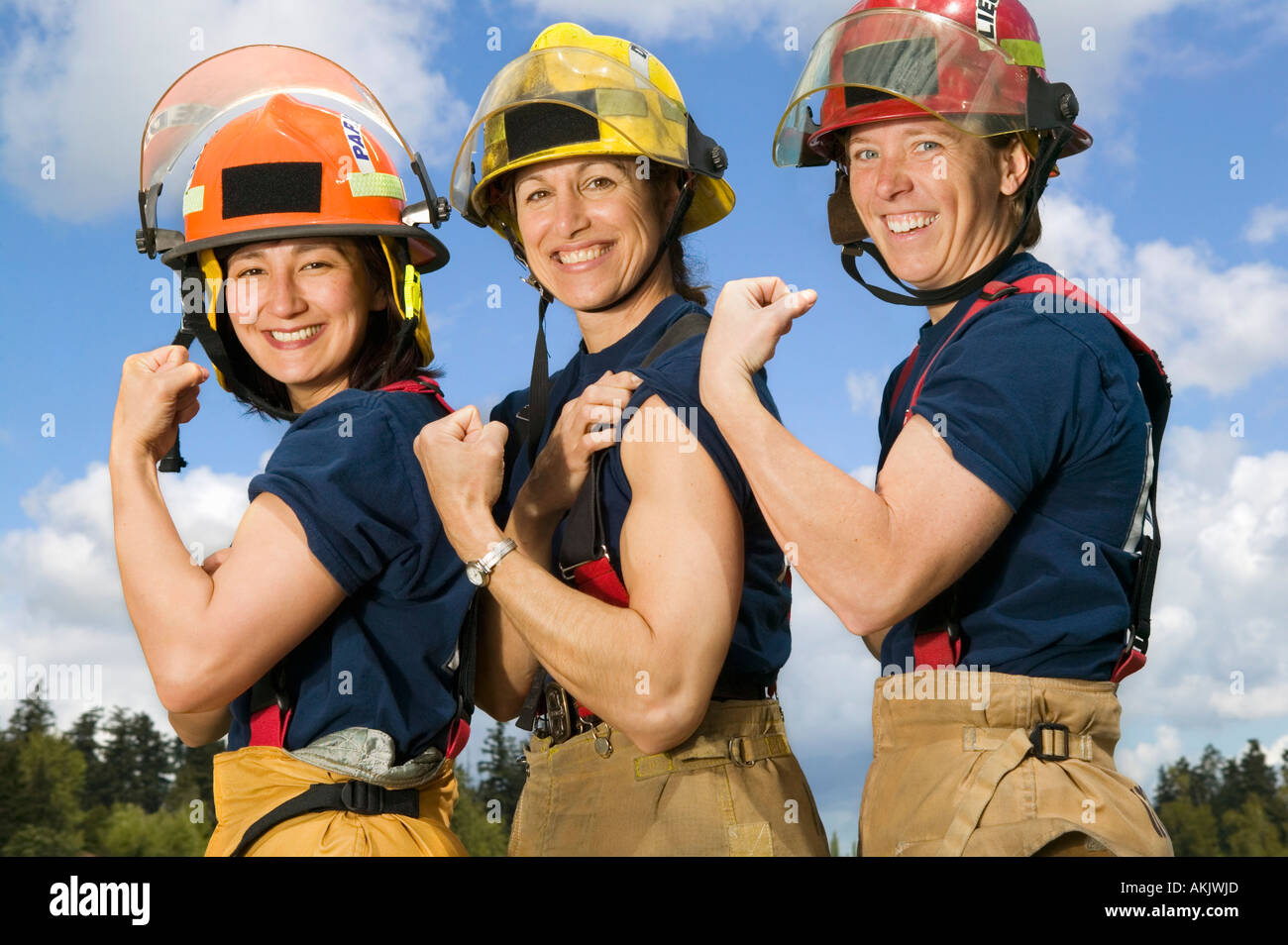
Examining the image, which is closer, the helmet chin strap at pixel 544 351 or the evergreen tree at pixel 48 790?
the helmet chin strap at pixel 544 351

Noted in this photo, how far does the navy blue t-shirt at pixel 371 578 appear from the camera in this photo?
4.16m

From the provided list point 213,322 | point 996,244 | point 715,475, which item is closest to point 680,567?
point 715,475

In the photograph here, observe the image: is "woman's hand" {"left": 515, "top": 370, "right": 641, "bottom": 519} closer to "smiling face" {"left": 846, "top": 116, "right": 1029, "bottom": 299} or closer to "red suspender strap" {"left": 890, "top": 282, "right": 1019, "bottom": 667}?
"red suspender strap" {"left": 890, "top": 282, "right": 1019, "bottom": 667}

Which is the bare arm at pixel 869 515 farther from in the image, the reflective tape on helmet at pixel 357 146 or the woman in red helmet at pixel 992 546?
the reflective tape on helmet at pixel 357 146

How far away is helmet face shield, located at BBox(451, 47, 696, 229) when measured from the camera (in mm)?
4754

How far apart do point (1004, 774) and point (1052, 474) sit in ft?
2.88

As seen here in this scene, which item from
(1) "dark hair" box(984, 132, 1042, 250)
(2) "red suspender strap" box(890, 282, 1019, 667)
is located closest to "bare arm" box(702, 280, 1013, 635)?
(2) "red suspender strap" box(890, 282, 1019, 667)

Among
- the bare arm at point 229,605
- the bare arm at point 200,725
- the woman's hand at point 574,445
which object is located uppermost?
the woman's hand at point 574,445

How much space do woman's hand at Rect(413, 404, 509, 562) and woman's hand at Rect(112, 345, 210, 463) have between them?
3.29 feet

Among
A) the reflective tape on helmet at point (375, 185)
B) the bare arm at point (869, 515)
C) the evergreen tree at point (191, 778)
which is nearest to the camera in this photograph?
the bare arm at point (869, 515)

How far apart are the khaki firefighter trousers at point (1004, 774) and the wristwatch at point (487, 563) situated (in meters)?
1.31

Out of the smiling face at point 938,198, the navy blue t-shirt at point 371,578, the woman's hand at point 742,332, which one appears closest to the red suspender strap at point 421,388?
the navy blue t-shirt at point 371,578

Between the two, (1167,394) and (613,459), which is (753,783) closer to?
(613,459)

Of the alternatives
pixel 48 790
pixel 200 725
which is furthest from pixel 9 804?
pixel 200 725
